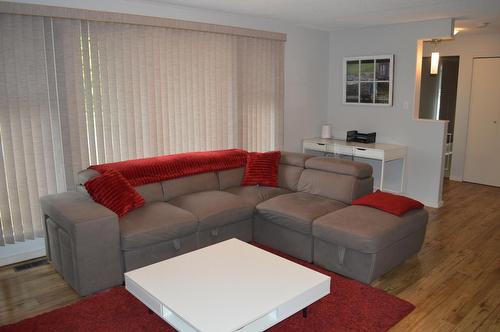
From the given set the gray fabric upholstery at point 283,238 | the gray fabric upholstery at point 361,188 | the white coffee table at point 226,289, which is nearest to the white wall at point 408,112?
the gray fabric upholstery at point 361,188

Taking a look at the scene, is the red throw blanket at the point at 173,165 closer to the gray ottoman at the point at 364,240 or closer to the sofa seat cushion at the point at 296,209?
the sofa seat cushion at the point at 296,209

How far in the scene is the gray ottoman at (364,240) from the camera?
305cm

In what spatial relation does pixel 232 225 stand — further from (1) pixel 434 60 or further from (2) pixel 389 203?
(1) pixel 434 60

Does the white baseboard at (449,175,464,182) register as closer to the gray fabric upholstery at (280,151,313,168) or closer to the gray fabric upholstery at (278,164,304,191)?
the gray fabric upholstery at (280,151,313,168)

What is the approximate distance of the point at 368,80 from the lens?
18.6 ft

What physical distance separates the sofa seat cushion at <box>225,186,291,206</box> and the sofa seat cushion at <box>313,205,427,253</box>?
81 centimetres

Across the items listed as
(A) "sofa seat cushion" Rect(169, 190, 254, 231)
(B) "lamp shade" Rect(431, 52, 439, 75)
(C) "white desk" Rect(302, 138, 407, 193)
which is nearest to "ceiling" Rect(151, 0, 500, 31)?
(B) "lamp shade" Rect(431, 52, 439, 75)

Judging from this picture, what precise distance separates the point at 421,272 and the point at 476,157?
3794 mm

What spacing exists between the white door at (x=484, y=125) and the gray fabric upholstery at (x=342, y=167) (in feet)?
10.8

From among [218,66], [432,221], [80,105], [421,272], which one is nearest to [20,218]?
[80,105]

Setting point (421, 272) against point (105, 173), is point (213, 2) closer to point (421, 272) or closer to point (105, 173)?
point (105, 173)

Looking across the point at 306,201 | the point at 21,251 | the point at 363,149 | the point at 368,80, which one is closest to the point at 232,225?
the point at 306,201

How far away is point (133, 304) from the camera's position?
2.82 meters

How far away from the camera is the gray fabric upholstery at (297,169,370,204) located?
3.87 meters
